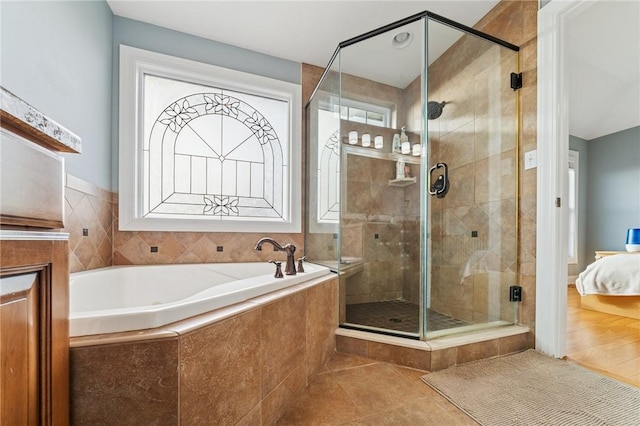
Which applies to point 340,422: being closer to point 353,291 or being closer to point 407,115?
point 353,291

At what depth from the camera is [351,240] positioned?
239 cm

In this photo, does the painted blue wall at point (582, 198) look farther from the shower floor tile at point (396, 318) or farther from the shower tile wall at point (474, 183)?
the shower floor tile at point (396, 318)

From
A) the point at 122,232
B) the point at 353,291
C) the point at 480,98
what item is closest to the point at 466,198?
the point at 480,98

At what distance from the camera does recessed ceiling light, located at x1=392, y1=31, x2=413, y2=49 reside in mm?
1866

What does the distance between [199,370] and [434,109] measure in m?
2.13

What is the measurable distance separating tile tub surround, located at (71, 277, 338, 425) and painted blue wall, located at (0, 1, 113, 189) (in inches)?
51.8

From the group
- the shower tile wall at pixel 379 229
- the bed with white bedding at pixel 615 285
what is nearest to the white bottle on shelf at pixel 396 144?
the shower tile wall at pixel 379 229

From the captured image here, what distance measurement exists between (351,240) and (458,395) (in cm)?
133

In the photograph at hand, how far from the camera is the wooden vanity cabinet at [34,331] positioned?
464 mm

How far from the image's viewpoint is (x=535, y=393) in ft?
4.17

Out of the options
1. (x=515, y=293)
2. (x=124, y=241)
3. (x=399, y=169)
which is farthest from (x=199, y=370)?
(x=399, y=169)

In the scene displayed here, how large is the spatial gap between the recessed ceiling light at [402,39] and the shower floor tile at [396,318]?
5.97ft

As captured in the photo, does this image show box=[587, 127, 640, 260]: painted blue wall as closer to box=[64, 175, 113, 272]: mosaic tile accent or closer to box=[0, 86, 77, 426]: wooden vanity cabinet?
box=[0, 86, 77, 426]: wooden vanity cabinet

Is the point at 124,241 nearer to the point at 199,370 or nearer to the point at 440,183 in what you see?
the point at 199,370
